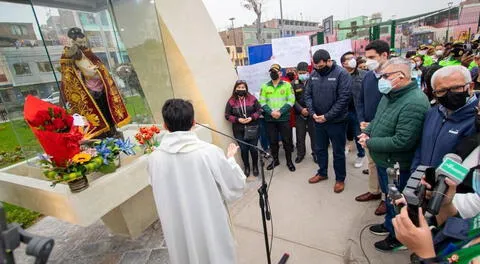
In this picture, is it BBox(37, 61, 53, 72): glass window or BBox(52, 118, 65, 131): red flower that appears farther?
BBox(37, 61, 53, 72): glass window

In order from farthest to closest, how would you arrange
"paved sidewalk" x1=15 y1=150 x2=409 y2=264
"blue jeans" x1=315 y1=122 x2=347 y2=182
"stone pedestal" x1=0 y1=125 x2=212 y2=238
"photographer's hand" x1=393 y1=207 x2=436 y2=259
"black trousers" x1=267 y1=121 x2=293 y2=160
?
"black trousers" x1=267 y1=121 x2=293 y2=160 → "blue jeans" x1=315 y1=122 x2=347 y2=182 → "paved sidewalk" x1=15 y1=150 x2=409 y2=264 → "stone pedestal" x1=0 y1=125 x2=212 y2=238 → "photographer's hand" x1=393 y1=207 x2=436 y2=259

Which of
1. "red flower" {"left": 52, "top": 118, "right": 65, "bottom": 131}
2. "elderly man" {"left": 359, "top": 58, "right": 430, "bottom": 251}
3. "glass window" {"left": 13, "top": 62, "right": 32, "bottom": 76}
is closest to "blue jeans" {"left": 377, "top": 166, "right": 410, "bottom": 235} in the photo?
"elderly man" {"left": 359, "top": 58, "right": 430, "bottom": 251}

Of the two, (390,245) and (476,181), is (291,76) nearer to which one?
(390,245)

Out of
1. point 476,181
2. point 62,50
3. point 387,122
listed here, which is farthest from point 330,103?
point 62,50

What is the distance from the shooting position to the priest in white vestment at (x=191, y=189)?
5.31 feet

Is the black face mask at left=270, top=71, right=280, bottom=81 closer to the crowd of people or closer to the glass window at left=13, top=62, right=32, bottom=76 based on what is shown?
the crowd of people

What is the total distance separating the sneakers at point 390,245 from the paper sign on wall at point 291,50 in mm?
3518

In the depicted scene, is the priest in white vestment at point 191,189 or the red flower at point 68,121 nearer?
the priest in white vestment at point 191,189

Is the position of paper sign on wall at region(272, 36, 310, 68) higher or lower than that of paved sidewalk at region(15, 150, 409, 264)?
higher

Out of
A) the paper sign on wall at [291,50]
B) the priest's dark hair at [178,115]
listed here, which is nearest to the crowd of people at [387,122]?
the paper sign on wall at [291,50]

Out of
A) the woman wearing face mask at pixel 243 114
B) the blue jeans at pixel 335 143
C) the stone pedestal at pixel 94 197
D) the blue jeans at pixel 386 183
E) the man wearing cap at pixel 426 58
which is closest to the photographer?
Result: the stone pedestal at pixel 94 197

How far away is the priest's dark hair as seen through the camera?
1582 millimetres

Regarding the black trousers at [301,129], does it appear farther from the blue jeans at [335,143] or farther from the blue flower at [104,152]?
the blue flower at [104,152]

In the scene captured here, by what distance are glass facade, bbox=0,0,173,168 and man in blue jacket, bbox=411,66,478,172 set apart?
3.28 metres
